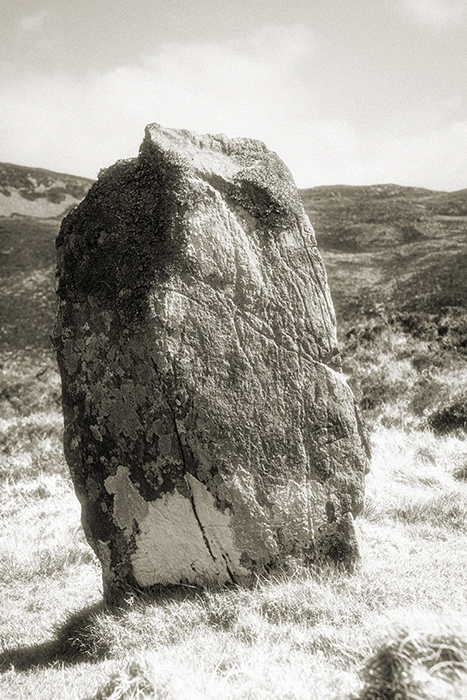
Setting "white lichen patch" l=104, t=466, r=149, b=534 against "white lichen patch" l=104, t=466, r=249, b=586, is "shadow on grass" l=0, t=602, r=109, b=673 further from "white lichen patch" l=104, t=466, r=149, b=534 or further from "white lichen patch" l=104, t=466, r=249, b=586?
"white lichen patch" l=104, t=466, r=149, b=534

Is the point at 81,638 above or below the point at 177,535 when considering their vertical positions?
below

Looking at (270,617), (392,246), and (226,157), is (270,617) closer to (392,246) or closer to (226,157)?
(226,157)

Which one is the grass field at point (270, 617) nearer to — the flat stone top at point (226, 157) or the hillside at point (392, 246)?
the flat stone top at point (226, 157)

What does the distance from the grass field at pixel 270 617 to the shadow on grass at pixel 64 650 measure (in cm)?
1

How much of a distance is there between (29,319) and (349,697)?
19.5 m

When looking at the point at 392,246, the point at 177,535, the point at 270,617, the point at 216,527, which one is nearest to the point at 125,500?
the point at 177,535

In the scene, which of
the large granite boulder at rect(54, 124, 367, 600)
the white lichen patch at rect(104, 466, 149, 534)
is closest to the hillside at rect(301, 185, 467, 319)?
the large granite boulder at rect(54, 124, 367, 600)

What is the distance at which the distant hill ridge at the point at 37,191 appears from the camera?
39.2 meters

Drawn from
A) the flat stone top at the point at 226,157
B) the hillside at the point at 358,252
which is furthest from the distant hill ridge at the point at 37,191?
the flat stone top at the point at 226,157

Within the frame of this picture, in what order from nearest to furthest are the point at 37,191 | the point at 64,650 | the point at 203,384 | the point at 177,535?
1. the point at 64,650
2. the point at 203,384
3. the point at 177,535
4. the point at 37,191

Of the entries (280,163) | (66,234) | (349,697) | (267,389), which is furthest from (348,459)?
(66,234)

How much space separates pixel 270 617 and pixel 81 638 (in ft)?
4.01

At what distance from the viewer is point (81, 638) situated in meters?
3.51

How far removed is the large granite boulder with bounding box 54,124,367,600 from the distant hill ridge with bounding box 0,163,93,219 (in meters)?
36.2
